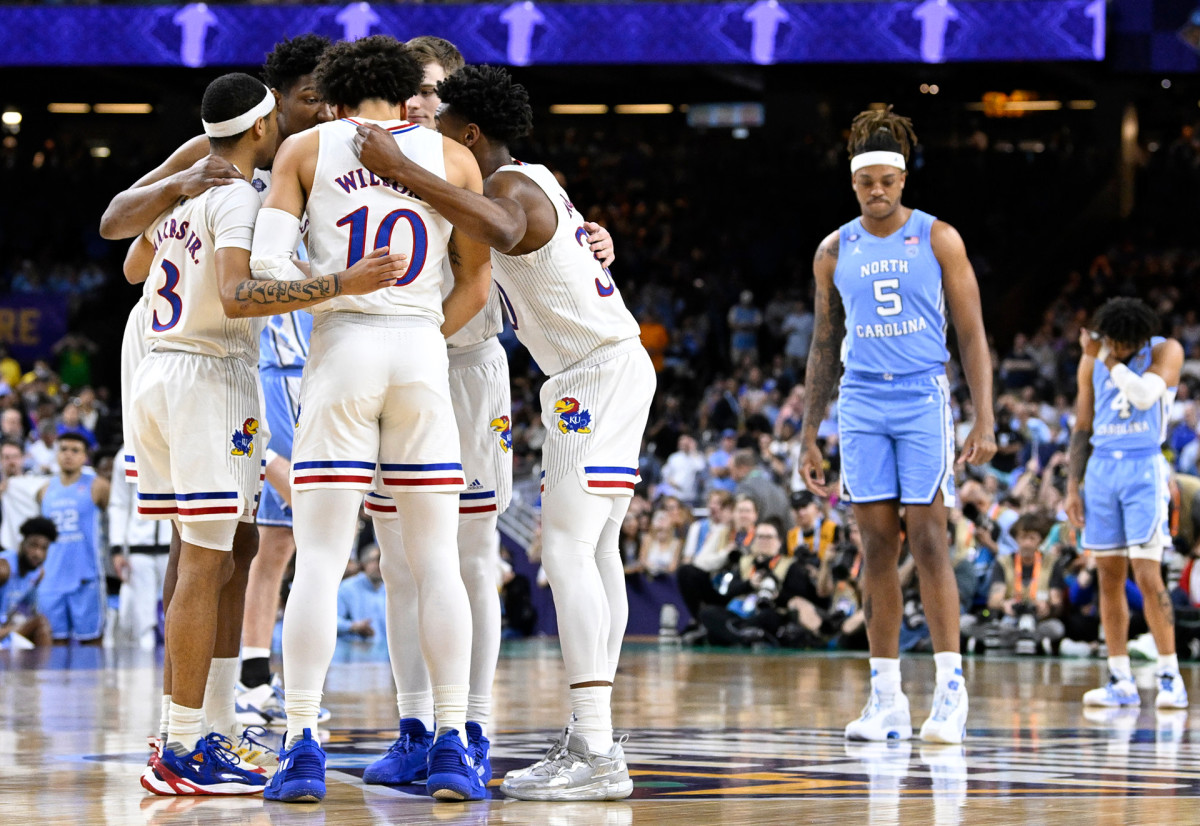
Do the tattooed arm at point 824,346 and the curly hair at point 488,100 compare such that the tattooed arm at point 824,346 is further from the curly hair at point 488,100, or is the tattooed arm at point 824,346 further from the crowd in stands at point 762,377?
the crowd in stands at point 762,377

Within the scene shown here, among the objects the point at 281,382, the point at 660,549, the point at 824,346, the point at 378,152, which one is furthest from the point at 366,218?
the point at 660,549

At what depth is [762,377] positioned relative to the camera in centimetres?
1984

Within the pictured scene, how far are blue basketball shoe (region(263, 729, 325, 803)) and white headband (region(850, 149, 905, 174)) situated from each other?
3233 millimetres

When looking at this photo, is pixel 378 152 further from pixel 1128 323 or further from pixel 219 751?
pixel 1128 323

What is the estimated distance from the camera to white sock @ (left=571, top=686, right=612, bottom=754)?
449 cm

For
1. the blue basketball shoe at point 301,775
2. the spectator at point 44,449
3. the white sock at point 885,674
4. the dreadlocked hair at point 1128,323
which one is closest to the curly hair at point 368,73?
the blue basketball shoe at point 301,775

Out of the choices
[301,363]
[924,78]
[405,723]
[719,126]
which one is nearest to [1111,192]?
[924,78]

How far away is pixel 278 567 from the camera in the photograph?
256 inches

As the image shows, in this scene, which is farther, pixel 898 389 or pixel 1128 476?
pixel 1128 476

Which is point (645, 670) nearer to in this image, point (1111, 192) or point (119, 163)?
point (1111, 192)

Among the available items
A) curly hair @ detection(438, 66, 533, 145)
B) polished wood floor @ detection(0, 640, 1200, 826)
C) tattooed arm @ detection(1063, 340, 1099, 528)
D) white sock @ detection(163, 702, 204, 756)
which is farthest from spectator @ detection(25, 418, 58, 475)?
curly hair @ detection(438, 66, 533, 145)

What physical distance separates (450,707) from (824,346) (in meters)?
2.89

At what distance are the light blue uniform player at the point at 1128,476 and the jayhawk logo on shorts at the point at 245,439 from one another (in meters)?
4.96

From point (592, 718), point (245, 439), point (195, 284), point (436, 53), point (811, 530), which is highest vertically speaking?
point (436, 53)
